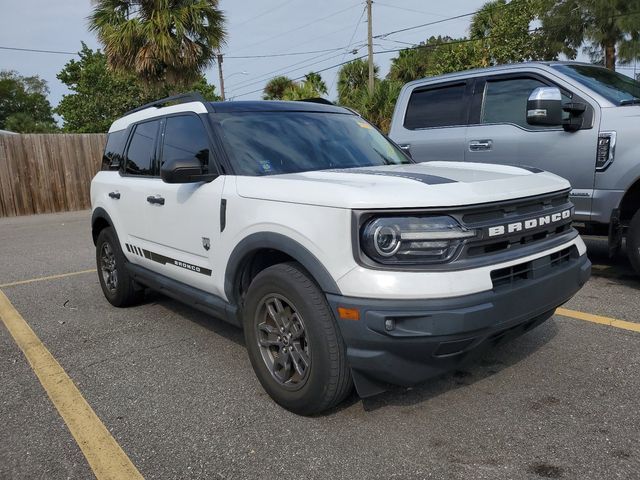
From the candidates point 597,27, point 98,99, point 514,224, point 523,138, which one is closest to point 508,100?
point 523,138

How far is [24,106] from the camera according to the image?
173ft

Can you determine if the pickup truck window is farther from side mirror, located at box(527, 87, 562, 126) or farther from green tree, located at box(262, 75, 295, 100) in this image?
green tree, located at box(262, 75, 295, 100)

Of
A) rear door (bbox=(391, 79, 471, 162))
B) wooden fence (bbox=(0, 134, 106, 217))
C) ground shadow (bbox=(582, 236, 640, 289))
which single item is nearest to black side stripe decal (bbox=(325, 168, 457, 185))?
rear door (bbox=(391, 79, 471, 162))

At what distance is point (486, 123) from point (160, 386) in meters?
4.43

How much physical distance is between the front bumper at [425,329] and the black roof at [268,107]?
182cm

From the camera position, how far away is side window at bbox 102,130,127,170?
5134 mm

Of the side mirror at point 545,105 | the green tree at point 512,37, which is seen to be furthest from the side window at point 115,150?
the green tree at point 512,37

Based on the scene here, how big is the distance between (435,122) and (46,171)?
13356 millimetres

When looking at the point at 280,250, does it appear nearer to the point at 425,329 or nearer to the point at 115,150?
the point at 425,329

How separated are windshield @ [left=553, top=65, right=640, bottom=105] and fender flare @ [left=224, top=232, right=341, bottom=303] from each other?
13.1 feet

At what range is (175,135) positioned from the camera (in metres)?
4.14

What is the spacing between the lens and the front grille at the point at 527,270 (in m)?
2.62

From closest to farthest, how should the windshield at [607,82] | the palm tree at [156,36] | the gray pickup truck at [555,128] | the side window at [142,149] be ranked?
the side window at [142,149]
the gray pickup truck at [555,128]
the windshield at [607,82]
the palm tree at [156,36]

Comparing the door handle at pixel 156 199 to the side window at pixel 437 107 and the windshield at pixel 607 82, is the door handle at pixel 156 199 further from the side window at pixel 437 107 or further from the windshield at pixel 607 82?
the windshield at pixel 607 82
